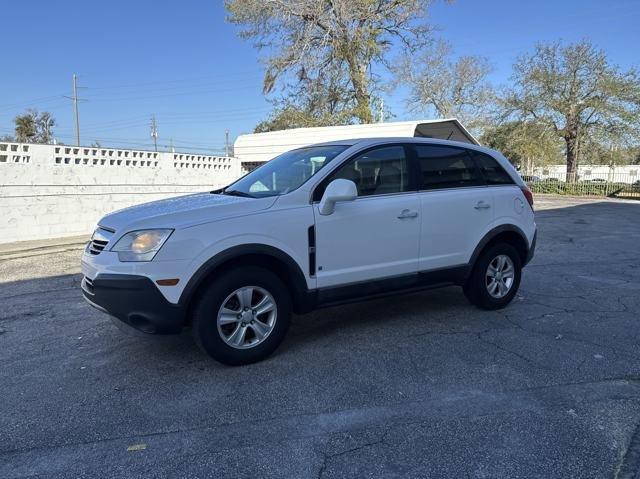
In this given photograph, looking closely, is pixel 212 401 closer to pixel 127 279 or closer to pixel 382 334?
pixel 127 279

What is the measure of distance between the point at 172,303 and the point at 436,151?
3.01 metres

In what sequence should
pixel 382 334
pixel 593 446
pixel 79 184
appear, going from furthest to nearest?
pixel 79 184, pixel 382 334, pixel 593 446

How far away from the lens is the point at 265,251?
3850 millimetres

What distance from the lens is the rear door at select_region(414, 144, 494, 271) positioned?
15.6ft

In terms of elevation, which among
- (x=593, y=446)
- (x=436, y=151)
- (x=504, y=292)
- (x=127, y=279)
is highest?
(x=436, y=151)

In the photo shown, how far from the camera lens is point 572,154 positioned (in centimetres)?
3662

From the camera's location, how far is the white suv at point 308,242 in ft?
11.8

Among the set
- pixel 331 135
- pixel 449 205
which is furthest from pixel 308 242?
pixel 331 135

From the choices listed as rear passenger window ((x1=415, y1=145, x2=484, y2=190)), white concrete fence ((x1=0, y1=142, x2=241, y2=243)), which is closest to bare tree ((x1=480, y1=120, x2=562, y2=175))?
white concrete fence ((x1=0, y1=142, x2=241, y2=243))

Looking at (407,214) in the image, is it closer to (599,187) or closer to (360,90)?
(360,90)

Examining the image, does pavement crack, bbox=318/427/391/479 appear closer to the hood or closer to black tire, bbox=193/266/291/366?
black tire, bbox=193/266/291/366

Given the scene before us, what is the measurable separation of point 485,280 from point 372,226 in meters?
1.69

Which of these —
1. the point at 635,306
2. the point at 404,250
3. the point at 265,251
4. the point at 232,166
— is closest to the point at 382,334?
the point at 404,250

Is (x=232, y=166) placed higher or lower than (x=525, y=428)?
higher
